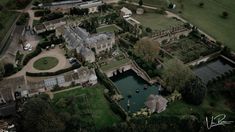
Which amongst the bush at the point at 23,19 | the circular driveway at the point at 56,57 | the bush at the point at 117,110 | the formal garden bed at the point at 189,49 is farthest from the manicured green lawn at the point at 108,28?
the bush at the point at 117,110

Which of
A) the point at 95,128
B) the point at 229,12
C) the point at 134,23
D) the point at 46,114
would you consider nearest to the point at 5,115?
the point at 46,114

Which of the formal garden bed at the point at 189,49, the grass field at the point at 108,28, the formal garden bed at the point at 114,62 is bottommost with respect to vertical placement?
the formal garden bed at the point at 114,62

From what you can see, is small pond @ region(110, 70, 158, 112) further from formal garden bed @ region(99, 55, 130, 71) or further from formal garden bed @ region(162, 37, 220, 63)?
formal garden bed @ region(162, 37, 220, 63)

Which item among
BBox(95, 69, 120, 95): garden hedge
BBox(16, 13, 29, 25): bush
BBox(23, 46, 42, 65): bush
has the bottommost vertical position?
BBox(95, 69, 120, 95): garden hedge

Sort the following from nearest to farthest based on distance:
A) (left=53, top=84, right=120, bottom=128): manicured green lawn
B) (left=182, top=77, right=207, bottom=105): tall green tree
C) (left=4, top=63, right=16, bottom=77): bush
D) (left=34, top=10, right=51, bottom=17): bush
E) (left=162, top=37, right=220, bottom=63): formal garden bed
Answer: (left=53, top=84, right=120, bottom=128): manicured green lawn, (left=182, top=77, right=207, bottom=105): tall green tree, (left=4, top=63, right=16, bottom=77): bush, (left=162, top=37, right=220, bottom=63): formal garden bed, (left=34, top=10, right=51, bottom=17): bush

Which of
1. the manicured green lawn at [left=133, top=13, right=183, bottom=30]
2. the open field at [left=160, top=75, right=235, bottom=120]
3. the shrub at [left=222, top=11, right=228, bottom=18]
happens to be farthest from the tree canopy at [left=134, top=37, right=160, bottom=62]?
the shrub at [left=222, top=11, right=228, bottom=18]

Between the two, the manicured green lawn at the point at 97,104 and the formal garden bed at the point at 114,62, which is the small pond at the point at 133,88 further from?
the manicured green lawn at the point at 97,104

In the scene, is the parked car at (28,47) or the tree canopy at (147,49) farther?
the parked car at (28,47)
